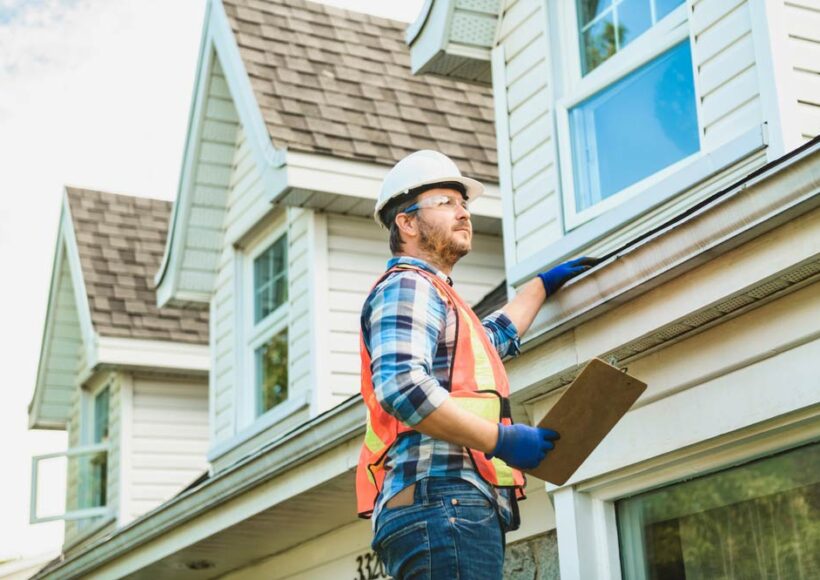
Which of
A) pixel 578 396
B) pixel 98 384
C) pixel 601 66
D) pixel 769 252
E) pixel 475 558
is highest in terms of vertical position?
pixel 98 384

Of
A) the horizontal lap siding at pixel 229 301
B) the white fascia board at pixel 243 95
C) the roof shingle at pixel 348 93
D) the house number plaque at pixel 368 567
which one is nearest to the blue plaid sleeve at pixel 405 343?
the house number plaque at pixel 368 567

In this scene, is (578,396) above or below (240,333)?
below

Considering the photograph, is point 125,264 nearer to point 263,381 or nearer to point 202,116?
point 202,116

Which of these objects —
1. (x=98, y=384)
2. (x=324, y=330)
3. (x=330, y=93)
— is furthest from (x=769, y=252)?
(x=98, y=384)

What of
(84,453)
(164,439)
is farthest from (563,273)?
(84,453)

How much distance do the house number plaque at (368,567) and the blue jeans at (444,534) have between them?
452cm

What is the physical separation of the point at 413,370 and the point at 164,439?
1072 centimetres

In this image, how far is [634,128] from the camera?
649 cm

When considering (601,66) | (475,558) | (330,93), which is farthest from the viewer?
(330,93)

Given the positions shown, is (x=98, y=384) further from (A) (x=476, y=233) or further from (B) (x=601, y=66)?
(B) (x=601, y=66)

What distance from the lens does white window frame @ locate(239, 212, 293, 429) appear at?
10.4m

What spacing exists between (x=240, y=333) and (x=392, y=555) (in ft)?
24.2

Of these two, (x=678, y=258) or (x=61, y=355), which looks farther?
(x=61, y=355)

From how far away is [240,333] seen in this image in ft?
36.3
